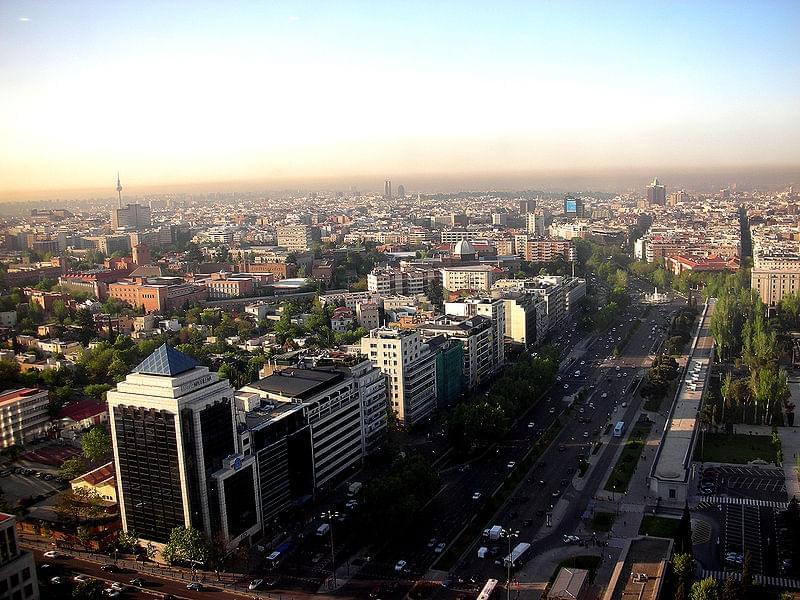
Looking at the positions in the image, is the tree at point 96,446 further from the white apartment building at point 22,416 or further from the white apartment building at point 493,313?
the white apartment building at point 493,313

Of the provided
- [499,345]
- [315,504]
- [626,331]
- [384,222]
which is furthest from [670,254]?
[315,504]

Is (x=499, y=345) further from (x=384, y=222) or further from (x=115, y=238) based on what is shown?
(x=384, y=222)

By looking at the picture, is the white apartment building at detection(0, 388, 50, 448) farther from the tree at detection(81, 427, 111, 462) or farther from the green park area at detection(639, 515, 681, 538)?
the green park area at detection(639, 515, 681, 538)

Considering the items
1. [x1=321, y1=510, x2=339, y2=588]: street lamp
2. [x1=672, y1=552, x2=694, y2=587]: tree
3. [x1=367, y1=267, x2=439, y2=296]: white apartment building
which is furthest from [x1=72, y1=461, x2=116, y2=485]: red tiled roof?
[x1=367, y1=267, x2=439, y2=296]: white apartment building

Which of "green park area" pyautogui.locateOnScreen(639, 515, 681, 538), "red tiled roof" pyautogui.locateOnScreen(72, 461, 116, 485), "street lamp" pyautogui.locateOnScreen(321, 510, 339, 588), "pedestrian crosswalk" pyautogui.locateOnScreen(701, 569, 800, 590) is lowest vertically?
"pedestrian crosswalk" pyautogui.locateOnScreen(701, 569, 800, 590)

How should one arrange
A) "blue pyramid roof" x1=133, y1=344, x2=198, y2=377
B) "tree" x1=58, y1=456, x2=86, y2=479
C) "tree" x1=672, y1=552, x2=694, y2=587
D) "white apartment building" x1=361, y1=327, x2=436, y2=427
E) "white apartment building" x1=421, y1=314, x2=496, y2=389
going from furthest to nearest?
1. "white apartment building" x1=421, y1=314, x2=496, y2=389
2. "white apartment building" x1=361, y1=327, x2=436, y2=427
3. "tree" x1=58, y1=456, x2=86, y2=479
4. "blue pyramid roof" x1=133, y1=344, x2=198, y2=377
5. "tree" x1=672, y1=552, x2=694, y2=587

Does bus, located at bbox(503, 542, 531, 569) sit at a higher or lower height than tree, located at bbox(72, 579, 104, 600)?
lower
